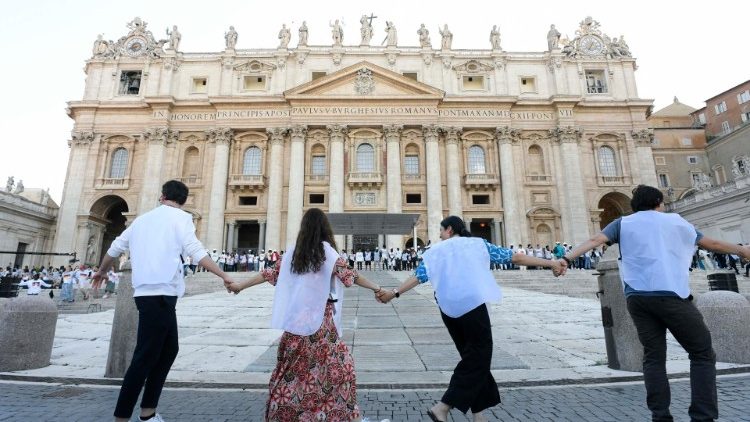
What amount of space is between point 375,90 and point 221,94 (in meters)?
13.9

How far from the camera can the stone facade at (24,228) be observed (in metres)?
28.9

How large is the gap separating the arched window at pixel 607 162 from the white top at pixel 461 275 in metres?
36.0

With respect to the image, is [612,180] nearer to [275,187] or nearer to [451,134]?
[451,134]

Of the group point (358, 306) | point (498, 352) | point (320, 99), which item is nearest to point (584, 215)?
point (320, 99)

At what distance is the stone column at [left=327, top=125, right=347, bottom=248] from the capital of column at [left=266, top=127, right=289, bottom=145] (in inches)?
155

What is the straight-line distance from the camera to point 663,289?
2938 millimetres

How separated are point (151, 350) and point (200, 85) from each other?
37.7 meters

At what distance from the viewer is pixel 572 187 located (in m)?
31.8

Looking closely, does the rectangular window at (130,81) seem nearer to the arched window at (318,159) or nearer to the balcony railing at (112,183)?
the balcony railing at (112,183)

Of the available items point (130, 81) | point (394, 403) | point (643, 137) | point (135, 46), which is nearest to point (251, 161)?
point (130, 81)

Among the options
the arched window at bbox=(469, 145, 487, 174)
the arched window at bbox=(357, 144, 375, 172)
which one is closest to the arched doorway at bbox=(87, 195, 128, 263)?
the arched window at bbox=(357, 144, 375, 172)

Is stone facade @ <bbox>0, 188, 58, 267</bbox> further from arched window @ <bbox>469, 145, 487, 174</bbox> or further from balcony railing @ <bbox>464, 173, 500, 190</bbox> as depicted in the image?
arched window @ <bbox>469, 145, 487, 174</bbox>

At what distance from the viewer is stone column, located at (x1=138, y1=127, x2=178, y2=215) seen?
1225 inches

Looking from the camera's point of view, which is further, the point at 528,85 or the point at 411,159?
the point at 528,85
